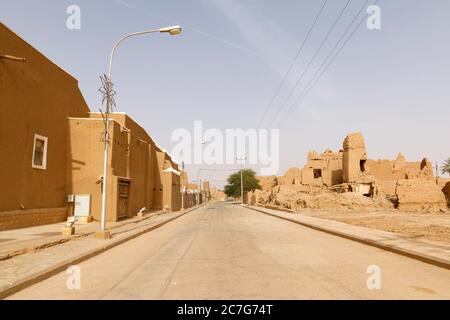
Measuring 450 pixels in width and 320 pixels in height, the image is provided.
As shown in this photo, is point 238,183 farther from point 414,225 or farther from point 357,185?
point 414,225

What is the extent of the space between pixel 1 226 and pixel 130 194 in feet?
43.3

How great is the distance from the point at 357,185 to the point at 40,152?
43.9 metres

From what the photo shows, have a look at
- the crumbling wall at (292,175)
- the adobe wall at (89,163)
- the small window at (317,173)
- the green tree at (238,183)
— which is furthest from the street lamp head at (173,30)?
the green tree at (238,183)

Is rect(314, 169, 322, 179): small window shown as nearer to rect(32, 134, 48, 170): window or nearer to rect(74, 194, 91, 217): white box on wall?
rect(74, 194, 91, 217): white box on wall

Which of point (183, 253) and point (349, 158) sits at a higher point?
point (349, 158)

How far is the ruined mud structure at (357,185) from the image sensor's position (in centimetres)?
4088

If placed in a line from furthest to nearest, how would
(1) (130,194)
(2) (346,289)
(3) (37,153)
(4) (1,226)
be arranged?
(1) (130,194)
(3) (37,153)
(4) (1,226)
(2) (346,289)

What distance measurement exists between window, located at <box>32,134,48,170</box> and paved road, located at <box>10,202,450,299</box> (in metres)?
12.5

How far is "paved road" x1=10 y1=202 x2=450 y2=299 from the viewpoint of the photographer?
636cm

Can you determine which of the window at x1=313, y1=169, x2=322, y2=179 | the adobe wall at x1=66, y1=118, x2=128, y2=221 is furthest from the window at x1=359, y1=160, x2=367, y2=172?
the adobe wall at x1=66, y1=118, x2=128, y2=221

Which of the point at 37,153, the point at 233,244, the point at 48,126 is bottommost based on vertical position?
the point at 233,244

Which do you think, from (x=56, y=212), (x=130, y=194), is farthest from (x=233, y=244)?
(x=130, y=194)

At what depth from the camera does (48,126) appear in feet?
76.5

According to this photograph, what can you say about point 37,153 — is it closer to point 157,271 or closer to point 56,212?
point 56,212
